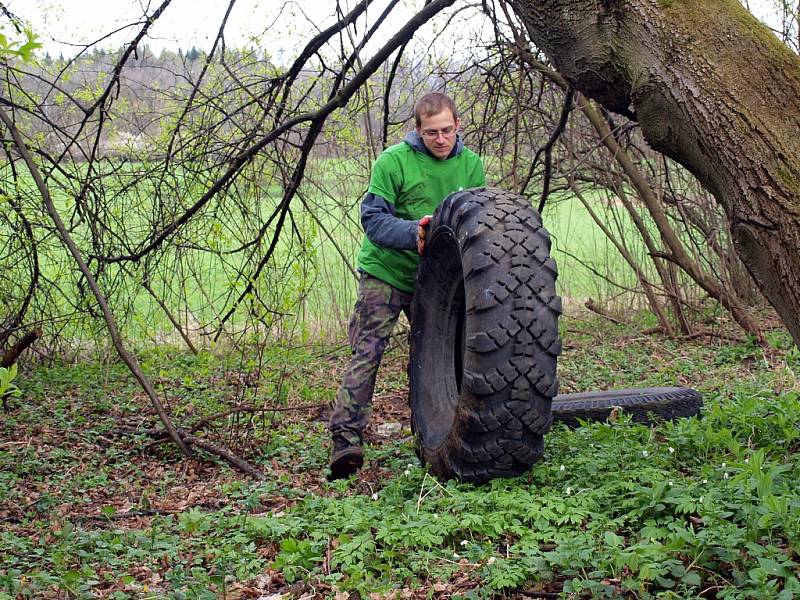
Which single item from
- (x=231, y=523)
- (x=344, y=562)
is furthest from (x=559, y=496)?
(x=231, y=523)

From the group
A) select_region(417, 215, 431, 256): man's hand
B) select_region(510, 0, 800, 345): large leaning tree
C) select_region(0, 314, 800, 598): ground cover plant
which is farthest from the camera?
select_region(417, 215, 431, 256): man's hand

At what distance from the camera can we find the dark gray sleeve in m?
4.66

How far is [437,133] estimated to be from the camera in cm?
467

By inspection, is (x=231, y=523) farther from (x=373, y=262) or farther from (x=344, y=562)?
(x=373, y=262)

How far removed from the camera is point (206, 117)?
23.0 feet

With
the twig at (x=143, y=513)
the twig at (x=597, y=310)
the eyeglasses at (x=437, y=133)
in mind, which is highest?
the eyeglasses at (x=437, y=133)

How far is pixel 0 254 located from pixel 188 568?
16.2 feet

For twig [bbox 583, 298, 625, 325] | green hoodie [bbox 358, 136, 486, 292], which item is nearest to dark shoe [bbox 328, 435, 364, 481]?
green hoodie [bbox 358, 136, 486, 292]

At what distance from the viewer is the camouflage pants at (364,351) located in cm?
483

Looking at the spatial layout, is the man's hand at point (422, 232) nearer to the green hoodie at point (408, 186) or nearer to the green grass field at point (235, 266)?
the green hoodie at point (408, 186)

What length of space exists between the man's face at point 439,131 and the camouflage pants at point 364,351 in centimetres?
80

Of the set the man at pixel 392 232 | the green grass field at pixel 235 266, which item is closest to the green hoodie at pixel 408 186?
the man at pixel 392 232

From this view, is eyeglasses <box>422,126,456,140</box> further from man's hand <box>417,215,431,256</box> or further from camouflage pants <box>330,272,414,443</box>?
camouflage pants <box>330,272,414,443</box>

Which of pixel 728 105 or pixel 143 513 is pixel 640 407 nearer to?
pixel 728 105
